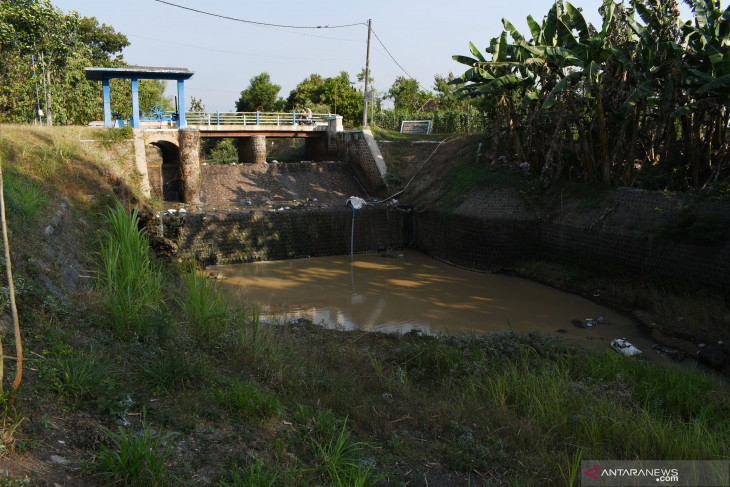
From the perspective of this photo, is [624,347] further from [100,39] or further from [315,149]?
[100,39]

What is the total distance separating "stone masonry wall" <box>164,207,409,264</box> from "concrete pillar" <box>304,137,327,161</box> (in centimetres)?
643

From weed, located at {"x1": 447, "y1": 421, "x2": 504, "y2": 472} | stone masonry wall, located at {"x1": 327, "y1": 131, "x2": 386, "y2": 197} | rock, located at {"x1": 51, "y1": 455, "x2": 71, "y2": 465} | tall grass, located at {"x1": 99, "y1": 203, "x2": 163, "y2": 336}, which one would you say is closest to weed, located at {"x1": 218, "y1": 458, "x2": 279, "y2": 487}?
rock, located at {"x1": 51, "y1": 455, "x2": 71, "y2": 465}

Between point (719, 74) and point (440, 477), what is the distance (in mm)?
10304

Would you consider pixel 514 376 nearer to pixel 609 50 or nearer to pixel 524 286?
pixel 524 286

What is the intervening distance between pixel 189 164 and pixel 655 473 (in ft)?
52.4

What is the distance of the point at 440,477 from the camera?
364 cm

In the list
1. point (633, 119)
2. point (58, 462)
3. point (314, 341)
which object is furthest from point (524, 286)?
point (58, 462)

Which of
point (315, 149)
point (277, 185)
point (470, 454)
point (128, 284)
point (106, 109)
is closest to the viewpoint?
point (470, 454)

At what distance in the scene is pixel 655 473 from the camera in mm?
3615

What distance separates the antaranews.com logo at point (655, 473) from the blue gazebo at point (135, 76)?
16.8 m

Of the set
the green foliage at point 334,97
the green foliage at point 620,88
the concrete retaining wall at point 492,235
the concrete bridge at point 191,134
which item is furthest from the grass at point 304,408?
the green foliage at point 334,97

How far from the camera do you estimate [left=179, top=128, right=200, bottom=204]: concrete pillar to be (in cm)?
1689

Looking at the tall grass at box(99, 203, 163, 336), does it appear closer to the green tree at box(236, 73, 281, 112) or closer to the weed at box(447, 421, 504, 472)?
the weed at box(447, 421, 504, 472)

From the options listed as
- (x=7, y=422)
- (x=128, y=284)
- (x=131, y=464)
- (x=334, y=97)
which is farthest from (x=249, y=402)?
(x=334, y=97)
